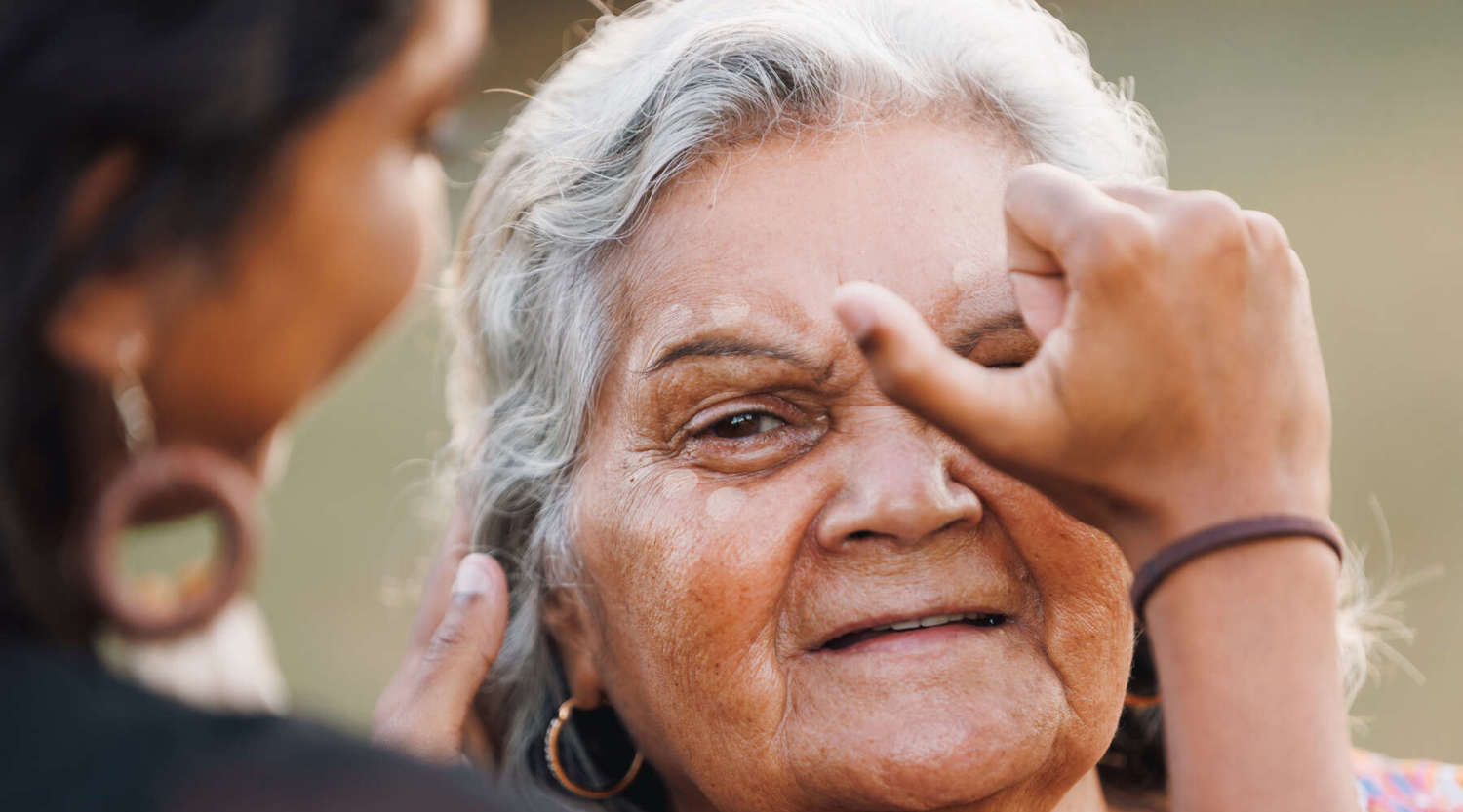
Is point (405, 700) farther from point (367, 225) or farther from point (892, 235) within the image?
point (367, 225)

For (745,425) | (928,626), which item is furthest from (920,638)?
(745,425)

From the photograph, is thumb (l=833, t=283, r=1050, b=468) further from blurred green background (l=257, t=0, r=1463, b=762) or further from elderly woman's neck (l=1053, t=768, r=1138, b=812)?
blurred green background (l=257, t=0, r=1463, b=762)

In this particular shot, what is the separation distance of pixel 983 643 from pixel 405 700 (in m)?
1.25

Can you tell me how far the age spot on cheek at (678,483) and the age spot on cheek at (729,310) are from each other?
30 centimetres

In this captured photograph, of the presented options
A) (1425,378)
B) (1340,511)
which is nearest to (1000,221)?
(1340,511)

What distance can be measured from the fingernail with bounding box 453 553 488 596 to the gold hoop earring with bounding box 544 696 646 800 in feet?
1.08

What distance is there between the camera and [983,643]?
8.08 feet

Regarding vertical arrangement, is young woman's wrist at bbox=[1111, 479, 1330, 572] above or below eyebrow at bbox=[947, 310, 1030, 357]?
above

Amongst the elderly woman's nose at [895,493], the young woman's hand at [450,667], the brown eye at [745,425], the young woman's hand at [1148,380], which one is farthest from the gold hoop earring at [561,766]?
the young woman's hand at [1148,380]

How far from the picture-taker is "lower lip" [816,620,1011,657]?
2453mm

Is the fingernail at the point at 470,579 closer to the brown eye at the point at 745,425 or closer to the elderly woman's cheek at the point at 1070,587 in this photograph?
the brown eye at the point at 745,425

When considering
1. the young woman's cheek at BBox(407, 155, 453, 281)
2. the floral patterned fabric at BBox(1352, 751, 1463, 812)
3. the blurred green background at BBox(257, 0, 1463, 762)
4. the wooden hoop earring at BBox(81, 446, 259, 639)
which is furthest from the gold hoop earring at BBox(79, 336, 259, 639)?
the blurred green background at BBox(257, 0, 1463, 762)

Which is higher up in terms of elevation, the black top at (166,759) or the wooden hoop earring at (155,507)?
the wooden hoop earring at (155,507)

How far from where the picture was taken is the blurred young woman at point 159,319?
1.19m
